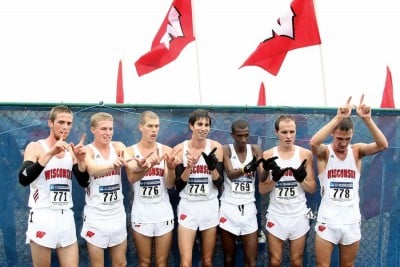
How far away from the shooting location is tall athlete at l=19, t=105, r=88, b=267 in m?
6.03

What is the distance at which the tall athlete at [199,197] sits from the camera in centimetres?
659

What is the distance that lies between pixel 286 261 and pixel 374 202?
4.81 ft

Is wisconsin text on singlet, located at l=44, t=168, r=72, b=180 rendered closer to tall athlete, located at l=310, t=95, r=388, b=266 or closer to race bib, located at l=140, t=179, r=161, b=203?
race bib, located at l=140, t=179, r=161, b=203

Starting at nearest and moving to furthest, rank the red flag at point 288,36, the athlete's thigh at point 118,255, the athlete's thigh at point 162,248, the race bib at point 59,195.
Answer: the race bib at point 59,195
the athlete's thigh at point 118,255
the athlete's thigh at point 162,248
the red flag at point 288,36

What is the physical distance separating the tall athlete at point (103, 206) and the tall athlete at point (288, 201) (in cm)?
182

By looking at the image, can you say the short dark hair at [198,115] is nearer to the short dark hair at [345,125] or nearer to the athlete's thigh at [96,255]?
the short dark hair at [345,125]

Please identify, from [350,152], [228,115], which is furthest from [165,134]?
[350,152]

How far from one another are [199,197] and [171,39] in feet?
8.31

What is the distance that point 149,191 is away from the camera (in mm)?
6566

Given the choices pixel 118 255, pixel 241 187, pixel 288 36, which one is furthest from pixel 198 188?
pixel 288 36

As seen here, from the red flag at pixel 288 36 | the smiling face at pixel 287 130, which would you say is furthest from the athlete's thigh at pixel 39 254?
the red flag at pixel 288 36

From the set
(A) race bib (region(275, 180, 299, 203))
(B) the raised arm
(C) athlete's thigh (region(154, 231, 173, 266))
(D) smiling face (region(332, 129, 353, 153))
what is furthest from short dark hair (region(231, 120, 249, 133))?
(C) athlete's thigh (region(154, 231, 173, 266))

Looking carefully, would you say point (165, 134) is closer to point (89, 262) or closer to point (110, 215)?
point (110, 215)

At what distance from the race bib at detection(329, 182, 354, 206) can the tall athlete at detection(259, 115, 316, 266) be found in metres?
0.29
